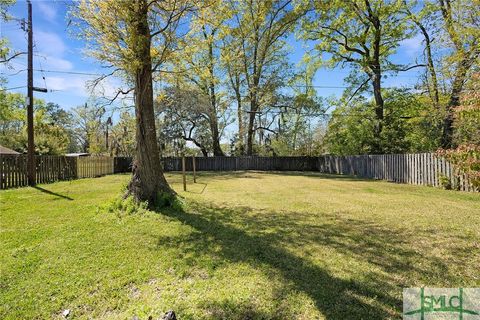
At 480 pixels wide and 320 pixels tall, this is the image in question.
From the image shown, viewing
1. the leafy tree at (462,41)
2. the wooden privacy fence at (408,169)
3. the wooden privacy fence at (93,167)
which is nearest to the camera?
the leafy tree at (462,41)

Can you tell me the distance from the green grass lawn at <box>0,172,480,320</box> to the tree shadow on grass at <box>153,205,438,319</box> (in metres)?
0.01

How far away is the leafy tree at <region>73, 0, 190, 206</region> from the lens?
5660 millimetres

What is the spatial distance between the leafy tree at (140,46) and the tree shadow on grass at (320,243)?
1.04 m

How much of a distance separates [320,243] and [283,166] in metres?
22.5

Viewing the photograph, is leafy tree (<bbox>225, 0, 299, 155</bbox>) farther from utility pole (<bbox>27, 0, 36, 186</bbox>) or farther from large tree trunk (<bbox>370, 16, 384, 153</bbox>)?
utility pole (<bbox>27, 0, 36, 186</bbox>)

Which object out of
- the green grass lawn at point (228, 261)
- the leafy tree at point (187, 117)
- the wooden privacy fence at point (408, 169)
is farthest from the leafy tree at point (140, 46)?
the leafy tree at point (187, 117)

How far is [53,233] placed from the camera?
14.4 ft

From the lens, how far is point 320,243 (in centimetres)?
402

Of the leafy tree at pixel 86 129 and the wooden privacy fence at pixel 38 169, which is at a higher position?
the leafy tree at pixel 86 129

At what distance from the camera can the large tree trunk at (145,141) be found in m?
5.98

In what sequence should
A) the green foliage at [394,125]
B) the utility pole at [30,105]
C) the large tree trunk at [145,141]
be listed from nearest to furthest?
1. the large tree trunk at [145,141]
2. the utility pole at [30,105]
3. the green foliage at [394,125]

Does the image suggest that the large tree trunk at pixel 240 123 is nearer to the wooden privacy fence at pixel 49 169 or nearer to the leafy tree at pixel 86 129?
the wooden privacy fence at pixel 49 169

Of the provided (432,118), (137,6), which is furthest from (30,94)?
(432,118)

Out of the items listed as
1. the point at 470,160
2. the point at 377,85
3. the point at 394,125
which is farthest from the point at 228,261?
the point at 377,85
